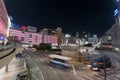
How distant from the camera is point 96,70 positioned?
44562mm

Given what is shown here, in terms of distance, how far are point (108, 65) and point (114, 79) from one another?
10.5m

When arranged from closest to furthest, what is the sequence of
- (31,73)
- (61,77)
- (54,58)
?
(31,73)
(61,77)
(54,58)

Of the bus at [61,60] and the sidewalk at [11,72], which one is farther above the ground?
the bus at [61,60]

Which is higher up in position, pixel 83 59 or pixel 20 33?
pixel 20 33

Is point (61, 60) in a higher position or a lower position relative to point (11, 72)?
higher

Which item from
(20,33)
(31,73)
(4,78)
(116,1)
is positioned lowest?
(4,78)

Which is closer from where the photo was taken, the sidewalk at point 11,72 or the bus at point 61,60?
the sidewalk at point 11,72

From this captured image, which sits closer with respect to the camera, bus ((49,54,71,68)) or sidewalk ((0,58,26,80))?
sidewalk ((0,58,26,80))

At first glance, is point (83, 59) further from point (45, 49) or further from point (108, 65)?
point (45, 49)

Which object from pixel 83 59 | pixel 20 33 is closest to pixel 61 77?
pixel 83 59

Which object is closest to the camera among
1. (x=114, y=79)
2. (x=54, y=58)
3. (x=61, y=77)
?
(x=114, y=79)

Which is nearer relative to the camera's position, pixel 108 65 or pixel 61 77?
pixel 61 77

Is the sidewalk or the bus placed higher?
the bus

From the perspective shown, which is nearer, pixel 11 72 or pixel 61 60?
pixel 61 60
